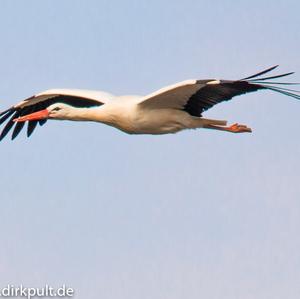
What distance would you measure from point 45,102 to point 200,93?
4.39 meters

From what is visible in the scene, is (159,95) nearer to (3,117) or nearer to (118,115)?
(118,115)

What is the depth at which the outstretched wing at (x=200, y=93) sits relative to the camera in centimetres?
1814

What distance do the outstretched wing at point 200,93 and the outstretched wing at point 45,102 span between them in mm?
1503

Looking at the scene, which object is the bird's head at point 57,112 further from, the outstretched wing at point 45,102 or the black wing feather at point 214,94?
the black wing feather at point 214,94

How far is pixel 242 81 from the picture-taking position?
18.1 m

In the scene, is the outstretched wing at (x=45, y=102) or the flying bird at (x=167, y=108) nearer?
the flying bird at (x=167, y=108)

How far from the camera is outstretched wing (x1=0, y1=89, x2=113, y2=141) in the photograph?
816 inches

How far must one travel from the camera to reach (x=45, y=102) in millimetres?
22500

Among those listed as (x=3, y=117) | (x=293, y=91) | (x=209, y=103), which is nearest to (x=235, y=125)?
(x=209, y=103)

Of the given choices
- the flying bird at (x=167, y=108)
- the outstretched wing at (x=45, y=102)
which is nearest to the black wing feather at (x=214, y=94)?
the flying bird at (x=167, y=108)

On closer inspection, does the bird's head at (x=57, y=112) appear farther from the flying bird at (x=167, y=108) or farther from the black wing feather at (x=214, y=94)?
the black wing feather at (x=214, y=94)

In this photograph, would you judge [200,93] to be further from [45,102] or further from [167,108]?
[45,102]

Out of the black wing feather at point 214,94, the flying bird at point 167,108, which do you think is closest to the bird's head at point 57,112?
the flying bird at point 167,108

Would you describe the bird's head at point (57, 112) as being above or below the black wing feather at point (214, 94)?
below
